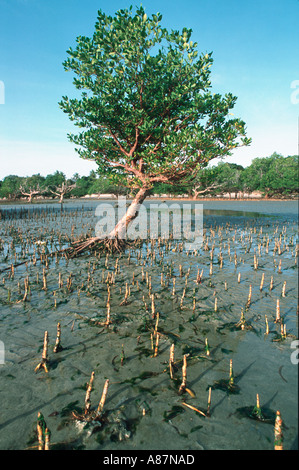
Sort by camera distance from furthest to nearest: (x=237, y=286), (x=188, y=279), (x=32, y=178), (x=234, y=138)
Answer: (x=32, y=178)
(x=234, y=138)
(x=188, y=279)
(x=237, y=286)

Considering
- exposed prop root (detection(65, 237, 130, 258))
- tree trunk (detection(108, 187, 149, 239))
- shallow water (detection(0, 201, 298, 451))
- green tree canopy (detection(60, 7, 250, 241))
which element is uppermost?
green tree canopy (detection(60, 7, 250, 241))

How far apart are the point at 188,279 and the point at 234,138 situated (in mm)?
8420

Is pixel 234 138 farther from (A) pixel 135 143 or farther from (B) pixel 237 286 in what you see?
(B) pixel 237 286

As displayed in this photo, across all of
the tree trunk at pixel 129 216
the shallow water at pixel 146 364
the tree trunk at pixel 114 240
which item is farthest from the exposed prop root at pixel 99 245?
the shallow water at pixel 146 364

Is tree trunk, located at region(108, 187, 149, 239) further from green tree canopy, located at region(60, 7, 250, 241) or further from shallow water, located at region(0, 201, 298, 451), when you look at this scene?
shallow water, located at region(0, 201, 298, 451)

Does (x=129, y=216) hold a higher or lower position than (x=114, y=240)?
higher

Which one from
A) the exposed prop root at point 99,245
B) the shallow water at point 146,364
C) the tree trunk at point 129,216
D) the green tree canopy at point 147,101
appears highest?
the green tree canopy at point 147,101

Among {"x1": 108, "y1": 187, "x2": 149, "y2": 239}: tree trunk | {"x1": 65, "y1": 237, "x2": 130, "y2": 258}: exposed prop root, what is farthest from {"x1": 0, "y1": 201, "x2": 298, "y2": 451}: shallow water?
{"x1": 108, "y1": 187, "x2": 149, "y2": 239}: tree trunk

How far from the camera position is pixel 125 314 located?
664 centimetres

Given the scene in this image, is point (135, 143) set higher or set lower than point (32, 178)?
lower

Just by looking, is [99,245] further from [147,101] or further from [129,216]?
[147,101]

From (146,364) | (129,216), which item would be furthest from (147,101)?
(146,364)

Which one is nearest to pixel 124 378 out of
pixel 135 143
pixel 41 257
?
pixel 41 257

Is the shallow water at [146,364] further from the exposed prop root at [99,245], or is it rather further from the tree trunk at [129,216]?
the tree trunk at [129,216]
